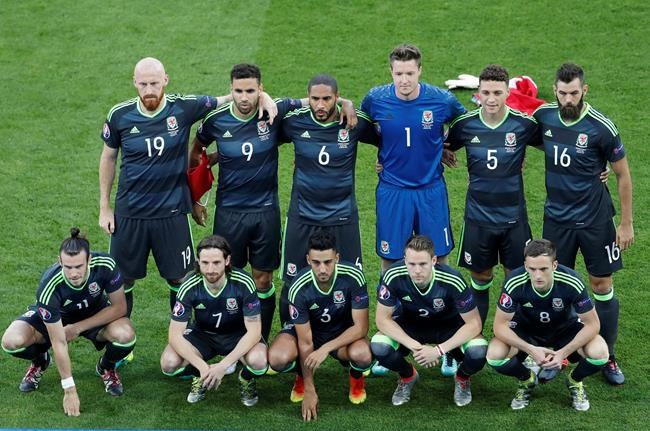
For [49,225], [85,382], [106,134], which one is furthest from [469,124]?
[49,225]

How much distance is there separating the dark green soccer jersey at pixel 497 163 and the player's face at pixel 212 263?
6.05 ft

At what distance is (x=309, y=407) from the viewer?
8398mm

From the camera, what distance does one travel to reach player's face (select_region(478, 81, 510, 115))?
28.1 feet

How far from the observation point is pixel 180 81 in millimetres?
13523

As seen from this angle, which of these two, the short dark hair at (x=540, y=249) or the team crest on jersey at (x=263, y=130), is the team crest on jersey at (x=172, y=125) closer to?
the team crest on jersey at (x=263, y=130)

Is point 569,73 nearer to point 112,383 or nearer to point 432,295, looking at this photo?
point 432,295

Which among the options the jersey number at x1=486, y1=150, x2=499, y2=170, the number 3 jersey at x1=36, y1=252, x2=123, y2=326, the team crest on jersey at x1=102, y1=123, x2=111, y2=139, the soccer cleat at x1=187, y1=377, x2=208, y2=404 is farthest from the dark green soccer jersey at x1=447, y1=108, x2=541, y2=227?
the number 3 jersey at x1=36, y1=252, x2=123, y2=326

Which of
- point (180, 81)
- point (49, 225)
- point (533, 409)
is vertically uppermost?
point (180, 81)

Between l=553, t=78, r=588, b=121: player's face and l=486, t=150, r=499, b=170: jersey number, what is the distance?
1.76 feet

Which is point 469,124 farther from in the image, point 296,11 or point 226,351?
point 296,11

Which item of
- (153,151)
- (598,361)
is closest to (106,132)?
(153,151)

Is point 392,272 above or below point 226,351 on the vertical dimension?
above

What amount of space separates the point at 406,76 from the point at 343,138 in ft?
2.02

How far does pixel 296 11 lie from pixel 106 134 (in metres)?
6.35
